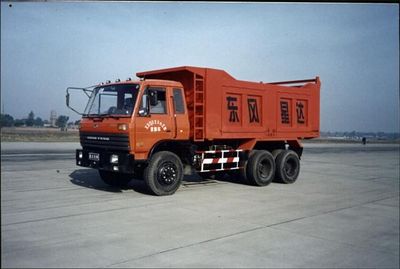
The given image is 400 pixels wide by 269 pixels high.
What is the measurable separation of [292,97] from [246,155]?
2595 millimetres

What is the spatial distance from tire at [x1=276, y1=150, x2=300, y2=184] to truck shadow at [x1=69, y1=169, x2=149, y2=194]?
411 cm

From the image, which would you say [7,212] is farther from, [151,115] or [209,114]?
[209,114]

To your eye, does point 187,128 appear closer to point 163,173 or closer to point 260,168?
point 163,173

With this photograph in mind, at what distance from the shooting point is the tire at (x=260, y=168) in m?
10.3

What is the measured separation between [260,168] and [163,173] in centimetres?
347

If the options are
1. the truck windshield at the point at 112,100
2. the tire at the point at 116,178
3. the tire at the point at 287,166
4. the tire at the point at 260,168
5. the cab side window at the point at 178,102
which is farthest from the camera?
the tire at the point at 287,166

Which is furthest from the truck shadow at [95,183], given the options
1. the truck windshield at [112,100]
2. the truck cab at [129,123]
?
the truck windshield at [112,100]

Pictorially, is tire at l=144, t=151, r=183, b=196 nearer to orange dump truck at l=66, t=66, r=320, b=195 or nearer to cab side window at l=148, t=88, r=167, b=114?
orange dump truck at l=66, t=66, r=320, b=195

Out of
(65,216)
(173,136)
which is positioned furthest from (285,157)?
(65,216)

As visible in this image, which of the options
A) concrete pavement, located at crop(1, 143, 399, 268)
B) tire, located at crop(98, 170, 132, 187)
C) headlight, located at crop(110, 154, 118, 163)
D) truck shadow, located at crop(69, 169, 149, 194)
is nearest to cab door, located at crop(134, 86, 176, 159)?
headlight, located at crop(110, 154, 118, 163)

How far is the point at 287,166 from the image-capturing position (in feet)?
38.1

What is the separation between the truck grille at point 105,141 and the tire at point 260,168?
153 inches

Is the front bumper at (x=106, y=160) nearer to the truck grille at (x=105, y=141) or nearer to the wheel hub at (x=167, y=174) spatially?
the truck grille at (x=105, y=141)

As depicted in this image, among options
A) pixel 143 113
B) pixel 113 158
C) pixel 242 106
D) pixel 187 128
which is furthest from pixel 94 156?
pixel 242 106
